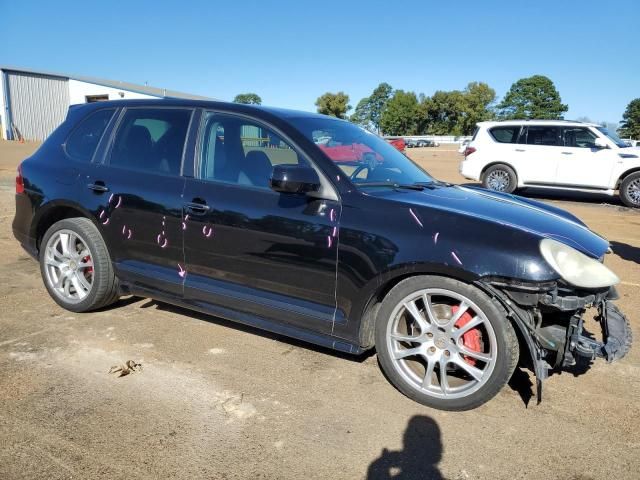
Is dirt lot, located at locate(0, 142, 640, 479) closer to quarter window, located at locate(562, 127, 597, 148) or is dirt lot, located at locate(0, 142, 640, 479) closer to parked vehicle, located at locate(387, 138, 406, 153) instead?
parked vehicle, located at locate(387, 138, 406, 153)

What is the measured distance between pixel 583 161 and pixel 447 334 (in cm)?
1024

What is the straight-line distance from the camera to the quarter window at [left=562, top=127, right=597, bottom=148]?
11375 mm

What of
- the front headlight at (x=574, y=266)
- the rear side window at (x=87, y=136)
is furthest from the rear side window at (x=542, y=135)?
the rear side window at (x=87, y=136)

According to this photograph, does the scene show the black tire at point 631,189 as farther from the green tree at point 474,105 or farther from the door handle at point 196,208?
the green tree at point 474,105

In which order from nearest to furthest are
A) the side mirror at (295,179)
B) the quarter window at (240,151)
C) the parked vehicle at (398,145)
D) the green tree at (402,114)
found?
the side mirror at (295,179) → the quarter window at (240,151) → the parked vehicle at (398,145) → the green tree at (402,114)

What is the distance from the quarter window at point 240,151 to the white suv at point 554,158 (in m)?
9.91

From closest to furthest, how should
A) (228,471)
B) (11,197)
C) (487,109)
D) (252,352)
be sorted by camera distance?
(228,471) → (252,352) → (11,197) → (487,109)

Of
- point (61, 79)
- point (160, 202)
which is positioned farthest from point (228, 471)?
point (61, 79)

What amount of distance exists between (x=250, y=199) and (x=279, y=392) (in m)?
1.23

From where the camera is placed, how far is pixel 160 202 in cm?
364

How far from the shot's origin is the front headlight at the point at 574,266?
262 centimetres

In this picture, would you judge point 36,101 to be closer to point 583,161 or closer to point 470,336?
point 583,161

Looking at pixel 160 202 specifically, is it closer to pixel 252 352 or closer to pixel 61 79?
pixel 252 352

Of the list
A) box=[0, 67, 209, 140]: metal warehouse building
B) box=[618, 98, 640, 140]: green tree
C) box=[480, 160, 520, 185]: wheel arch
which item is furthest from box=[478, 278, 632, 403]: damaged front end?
box=[618, 98, 640, 140]: green tree
